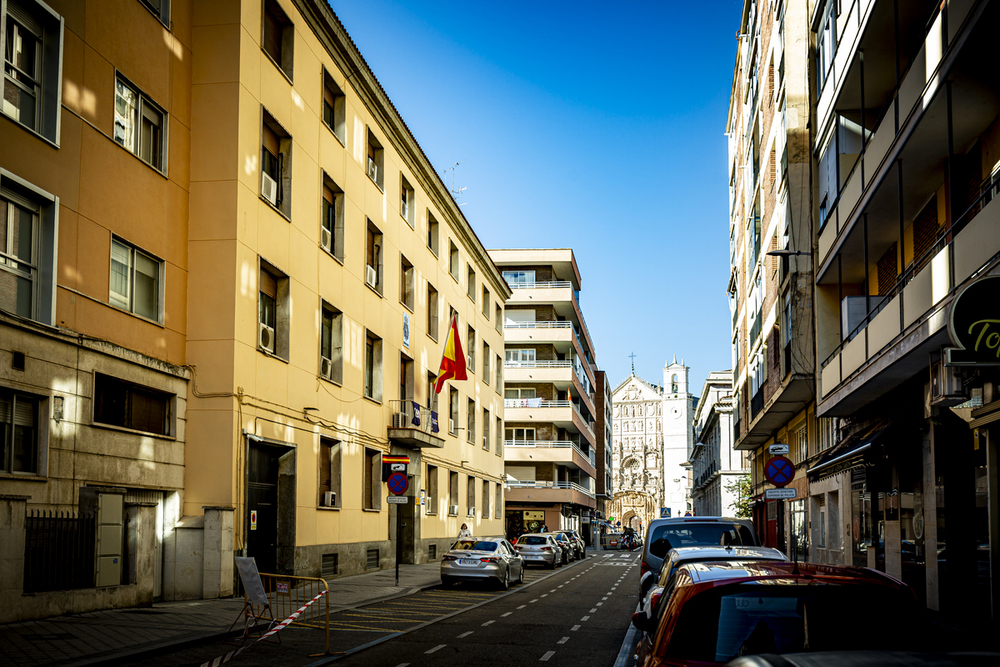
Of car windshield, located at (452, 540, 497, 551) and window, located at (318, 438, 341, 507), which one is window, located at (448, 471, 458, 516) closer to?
window, located at (318, 438, 341, 507)

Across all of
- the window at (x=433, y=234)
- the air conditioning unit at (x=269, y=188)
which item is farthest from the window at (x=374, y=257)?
the window at (x=433, y=234)

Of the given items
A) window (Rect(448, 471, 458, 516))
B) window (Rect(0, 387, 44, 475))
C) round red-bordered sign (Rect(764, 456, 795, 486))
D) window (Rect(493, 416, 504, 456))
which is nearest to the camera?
window (Rect(0, 387, 44, 475))

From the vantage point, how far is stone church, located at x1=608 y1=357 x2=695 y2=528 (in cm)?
16125

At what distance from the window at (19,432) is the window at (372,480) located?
15.1 m

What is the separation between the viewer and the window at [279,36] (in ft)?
76.8

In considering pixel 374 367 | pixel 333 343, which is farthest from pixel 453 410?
pixel 333 343

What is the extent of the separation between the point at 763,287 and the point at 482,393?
52.3ft

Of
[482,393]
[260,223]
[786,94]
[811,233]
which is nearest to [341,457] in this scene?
[260,223]

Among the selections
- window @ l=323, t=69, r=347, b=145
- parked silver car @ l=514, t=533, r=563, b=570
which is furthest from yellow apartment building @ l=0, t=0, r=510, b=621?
parked silver car @ l=514, t=533, r=563, b=570

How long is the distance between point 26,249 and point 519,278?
57.5 meters

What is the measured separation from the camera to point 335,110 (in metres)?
28.1

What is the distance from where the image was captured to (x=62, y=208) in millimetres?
16109

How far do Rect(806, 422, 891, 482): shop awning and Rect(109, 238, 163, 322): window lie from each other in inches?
583

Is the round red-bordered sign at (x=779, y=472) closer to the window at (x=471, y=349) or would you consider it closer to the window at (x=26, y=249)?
the window at (x=26, y=249)
